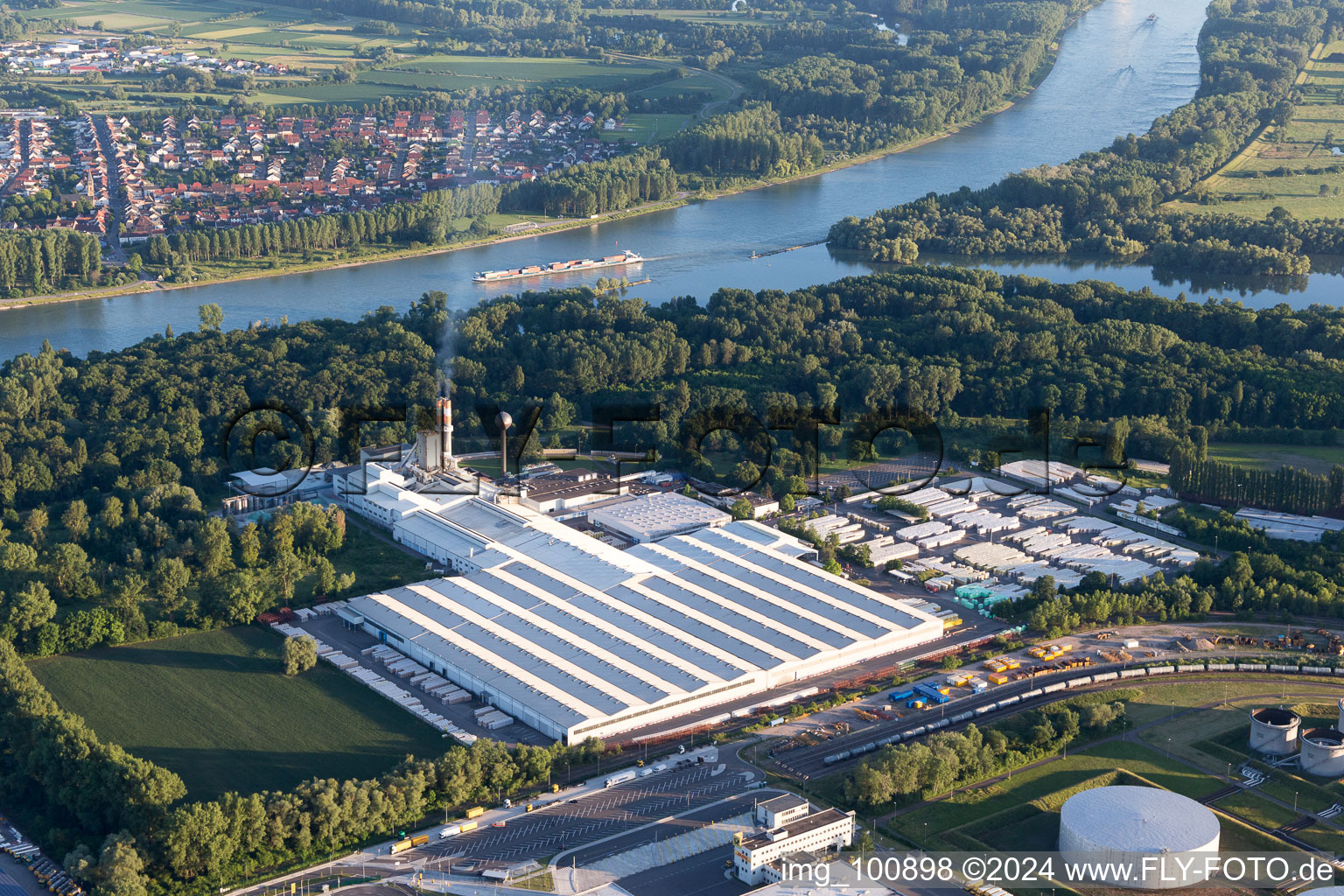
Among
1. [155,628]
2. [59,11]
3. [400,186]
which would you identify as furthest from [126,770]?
[59,11]

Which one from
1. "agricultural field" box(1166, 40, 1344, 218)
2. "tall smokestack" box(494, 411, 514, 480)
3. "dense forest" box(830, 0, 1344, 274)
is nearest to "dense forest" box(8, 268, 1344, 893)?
"tall smokestack" box(494, 411, 514, 480)

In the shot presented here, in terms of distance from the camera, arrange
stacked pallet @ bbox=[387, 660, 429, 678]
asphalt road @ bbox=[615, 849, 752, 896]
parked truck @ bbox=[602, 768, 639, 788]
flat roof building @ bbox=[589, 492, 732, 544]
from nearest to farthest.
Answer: asphalt road @ bbox=[615, 849, 752, 896], parked truck @ bbox=[602, 768, 639, 788], stacked pallet @ bbox=[387, 660, 429, 678], flat roof building @ bbox=[589, 492, 732, 544]

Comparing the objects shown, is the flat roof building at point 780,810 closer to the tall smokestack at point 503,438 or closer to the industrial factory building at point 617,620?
the industrial factory building at point 617,620

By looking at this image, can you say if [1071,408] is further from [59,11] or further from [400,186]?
[59,11]

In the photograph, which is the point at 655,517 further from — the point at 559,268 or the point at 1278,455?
the point at 559,268

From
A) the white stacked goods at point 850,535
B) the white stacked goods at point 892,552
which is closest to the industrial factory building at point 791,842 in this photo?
the white stacked goods at point 892,552

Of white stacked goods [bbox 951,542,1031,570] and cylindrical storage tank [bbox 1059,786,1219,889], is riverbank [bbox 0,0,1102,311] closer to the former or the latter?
white stacked goods [bbox 951,542,1031,570]

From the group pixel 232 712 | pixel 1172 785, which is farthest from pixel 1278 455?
pixel 232 712
